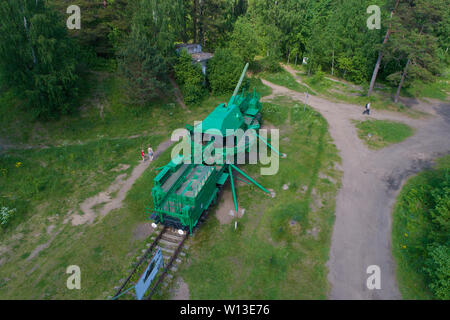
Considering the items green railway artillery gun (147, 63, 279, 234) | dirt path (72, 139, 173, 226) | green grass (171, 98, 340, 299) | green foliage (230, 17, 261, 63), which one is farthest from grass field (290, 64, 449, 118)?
dirt path (72, 139, 173, 226)

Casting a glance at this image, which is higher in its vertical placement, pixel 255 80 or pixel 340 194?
pixel 255 80

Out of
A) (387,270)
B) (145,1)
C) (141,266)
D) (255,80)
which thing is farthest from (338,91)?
(141,266)

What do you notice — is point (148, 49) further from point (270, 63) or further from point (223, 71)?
point (270, 63)

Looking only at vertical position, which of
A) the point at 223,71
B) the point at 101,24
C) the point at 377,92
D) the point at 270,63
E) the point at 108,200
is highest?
the point at 101,24

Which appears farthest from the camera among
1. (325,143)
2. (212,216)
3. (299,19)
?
(299,19)

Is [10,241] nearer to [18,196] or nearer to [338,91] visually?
[18,196]

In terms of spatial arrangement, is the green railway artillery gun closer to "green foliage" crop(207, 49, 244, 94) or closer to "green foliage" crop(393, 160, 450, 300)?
"green foliage" crop(393, 160, 450, 300)

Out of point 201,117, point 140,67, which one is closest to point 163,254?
point 201,117
